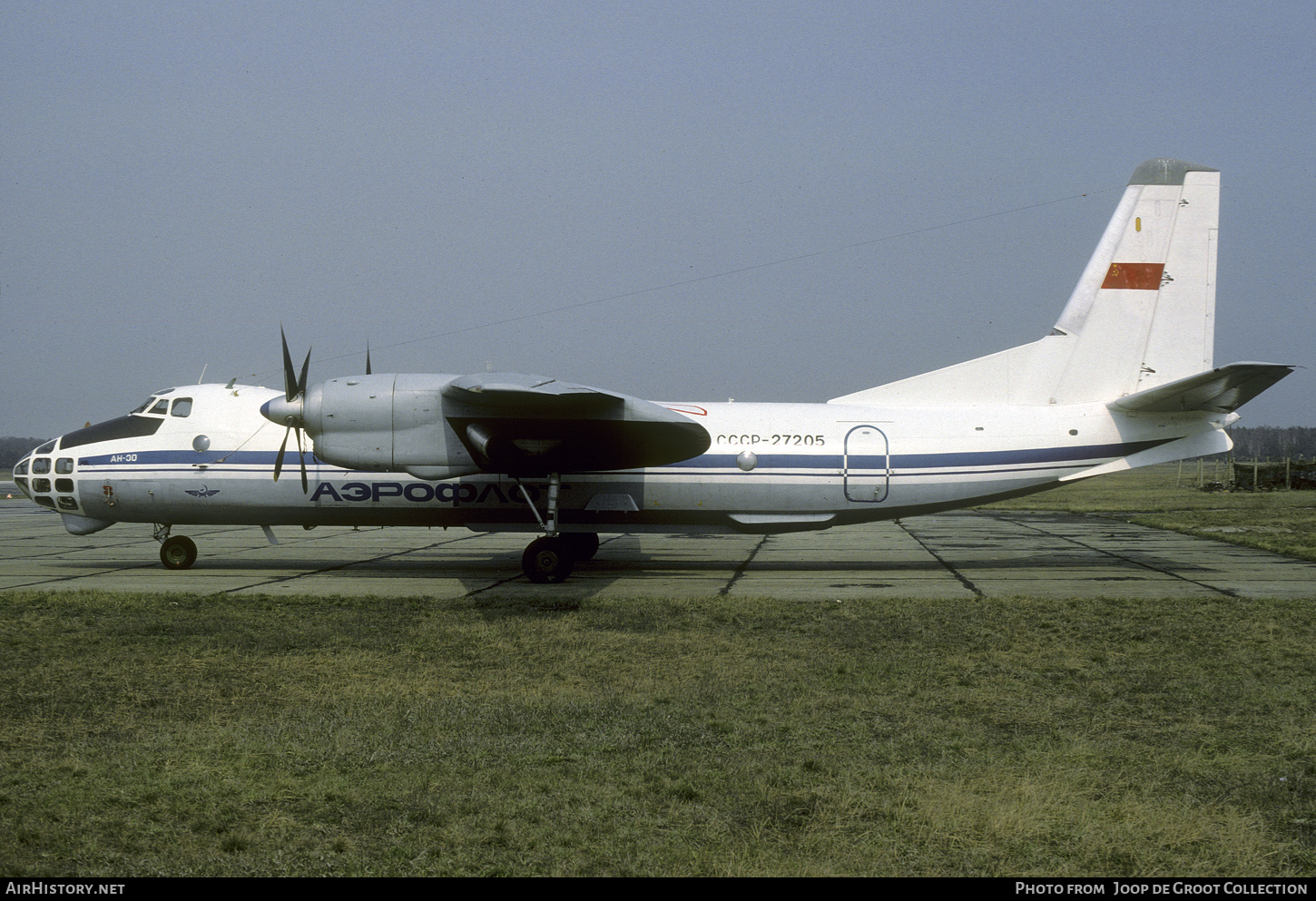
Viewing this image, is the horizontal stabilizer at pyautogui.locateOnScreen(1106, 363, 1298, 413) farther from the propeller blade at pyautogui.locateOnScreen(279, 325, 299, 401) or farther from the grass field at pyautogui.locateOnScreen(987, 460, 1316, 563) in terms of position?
the propeller blade at pyautogui.locateOnScreen(279, 325, 299, 401)

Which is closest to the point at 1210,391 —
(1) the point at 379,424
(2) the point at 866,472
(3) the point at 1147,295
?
(3) the point at 1147,295

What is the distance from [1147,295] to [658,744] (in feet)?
47.6

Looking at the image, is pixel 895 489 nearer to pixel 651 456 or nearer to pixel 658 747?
pixel 651 456

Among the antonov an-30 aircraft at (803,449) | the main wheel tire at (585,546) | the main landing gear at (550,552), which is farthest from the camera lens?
the main wheel tire at (585,546)

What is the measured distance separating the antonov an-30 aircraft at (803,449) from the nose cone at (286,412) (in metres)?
0.62

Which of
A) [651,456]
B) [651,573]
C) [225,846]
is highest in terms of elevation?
[651,456]

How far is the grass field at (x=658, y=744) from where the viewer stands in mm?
5242

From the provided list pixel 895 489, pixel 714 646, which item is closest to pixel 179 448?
pixel 714 646

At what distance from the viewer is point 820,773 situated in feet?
21.5

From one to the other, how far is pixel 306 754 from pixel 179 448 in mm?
13176

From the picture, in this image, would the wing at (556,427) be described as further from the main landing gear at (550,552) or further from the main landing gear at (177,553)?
the main landing gear at (177,553)

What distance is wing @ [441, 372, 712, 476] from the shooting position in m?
14.9

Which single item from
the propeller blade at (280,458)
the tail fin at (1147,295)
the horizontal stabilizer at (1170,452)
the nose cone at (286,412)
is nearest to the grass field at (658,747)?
the nose cone at (286,412)

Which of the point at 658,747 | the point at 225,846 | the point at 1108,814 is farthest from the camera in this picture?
the point at 658,747
